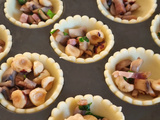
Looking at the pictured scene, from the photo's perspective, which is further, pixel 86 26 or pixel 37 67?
pixel 86 26

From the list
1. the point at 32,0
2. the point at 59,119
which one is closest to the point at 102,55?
the point at 59,119

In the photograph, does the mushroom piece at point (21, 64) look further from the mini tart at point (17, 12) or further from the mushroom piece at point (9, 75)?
the mini tart at point (17, 12)

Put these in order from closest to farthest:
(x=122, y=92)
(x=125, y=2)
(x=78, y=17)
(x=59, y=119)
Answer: (x=59, y=119) → (x=122, y=92) → (x=78, y=17) → (x=125, y=2)

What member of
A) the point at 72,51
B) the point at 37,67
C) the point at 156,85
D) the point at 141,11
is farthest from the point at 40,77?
the point at 141,11

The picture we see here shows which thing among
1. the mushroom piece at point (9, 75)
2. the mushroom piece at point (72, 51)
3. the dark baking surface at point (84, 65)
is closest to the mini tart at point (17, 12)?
the dark baking surface at point (84, 65)

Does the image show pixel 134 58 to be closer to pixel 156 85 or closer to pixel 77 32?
pixel 156 85

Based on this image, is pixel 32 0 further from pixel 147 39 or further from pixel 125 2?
pixel 147 39
